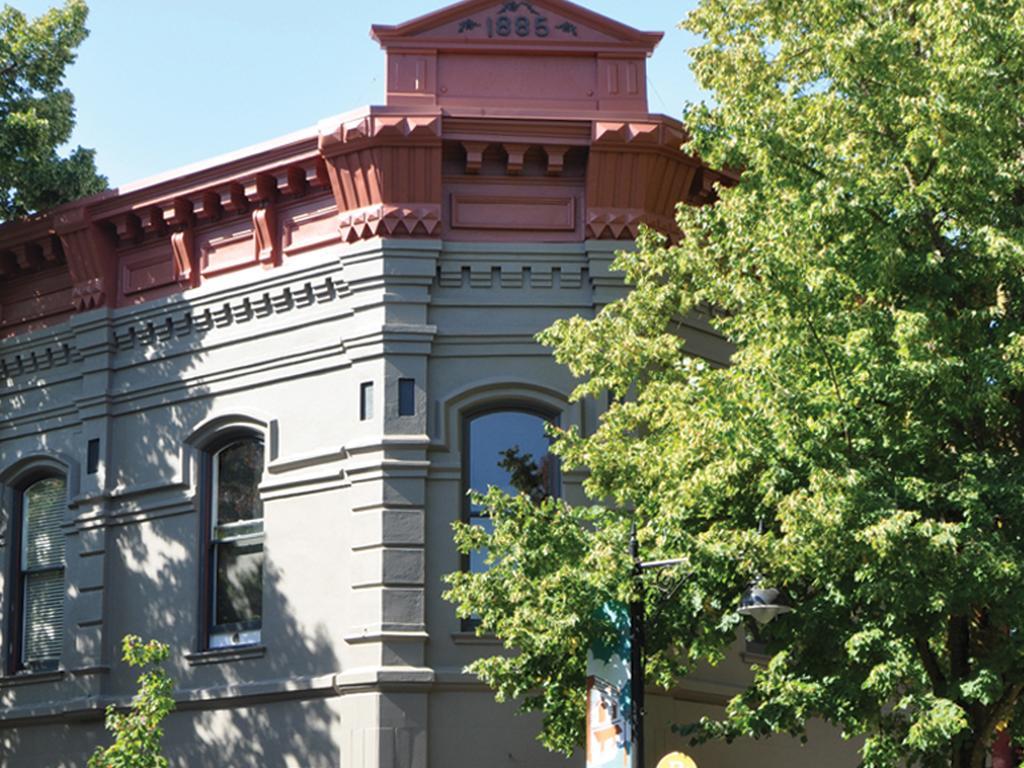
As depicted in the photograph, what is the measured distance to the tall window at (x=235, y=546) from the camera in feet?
67.7

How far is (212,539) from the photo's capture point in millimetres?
21094

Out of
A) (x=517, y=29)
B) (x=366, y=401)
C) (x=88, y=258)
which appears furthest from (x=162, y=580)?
(x=517, y=29)

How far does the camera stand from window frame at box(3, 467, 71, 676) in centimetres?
2262

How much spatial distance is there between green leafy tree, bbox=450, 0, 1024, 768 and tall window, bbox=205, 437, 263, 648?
187 inches

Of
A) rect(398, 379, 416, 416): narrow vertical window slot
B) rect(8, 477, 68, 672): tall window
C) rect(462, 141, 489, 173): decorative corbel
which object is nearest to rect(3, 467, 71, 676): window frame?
rect(8, 477, 68, 672): tall window

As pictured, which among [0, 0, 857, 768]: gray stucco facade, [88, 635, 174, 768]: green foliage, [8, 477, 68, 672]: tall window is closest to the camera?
[88, 635, 174, 768]: green foliage

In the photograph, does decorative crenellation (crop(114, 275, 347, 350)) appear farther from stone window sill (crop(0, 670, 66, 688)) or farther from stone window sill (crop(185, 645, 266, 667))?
stone window sill (crop(0, 670, 66, 688))

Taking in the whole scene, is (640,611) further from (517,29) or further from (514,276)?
(517,29)

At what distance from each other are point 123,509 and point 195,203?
415 centimetres

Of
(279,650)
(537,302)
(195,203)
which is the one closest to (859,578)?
(537,302)

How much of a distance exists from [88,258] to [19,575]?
15.1 ft

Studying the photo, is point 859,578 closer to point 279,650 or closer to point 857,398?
point 857,398

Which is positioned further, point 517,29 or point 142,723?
point 517,29

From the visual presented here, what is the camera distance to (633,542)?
1522cm
